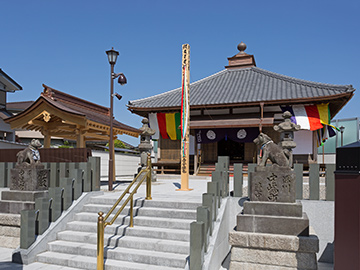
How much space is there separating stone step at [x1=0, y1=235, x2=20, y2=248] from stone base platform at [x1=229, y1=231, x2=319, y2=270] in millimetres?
5109

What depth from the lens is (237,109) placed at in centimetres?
1772

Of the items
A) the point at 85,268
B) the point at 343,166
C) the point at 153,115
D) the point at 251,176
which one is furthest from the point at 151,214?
the point at 153,115

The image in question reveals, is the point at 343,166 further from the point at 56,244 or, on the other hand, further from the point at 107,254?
the point at 56,244

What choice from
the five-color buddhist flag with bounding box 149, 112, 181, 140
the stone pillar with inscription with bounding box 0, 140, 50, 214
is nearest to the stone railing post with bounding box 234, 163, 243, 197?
the stone pillar with inscription with bounding box 0, 140, 50, 214

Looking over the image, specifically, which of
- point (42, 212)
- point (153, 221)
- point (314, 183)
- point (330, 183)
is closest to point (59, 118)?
point (42, 212)

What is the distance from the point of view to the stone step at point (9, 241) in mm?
7133

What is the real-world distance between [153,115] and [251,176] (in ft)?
44.2

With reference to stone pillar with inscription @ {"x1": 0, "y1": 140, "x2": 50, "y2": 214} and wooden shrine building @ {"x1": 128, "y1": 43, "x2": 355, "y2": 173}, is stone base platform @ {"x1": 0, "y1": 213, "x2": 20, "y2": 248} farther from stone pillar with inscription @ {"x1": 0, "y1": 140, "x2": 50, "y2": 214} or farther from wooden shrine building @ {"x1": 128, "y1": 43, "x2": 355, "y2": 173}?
wooden shrine building @ {"x1": 128, "y1": 43, "x2": 355, "y2": 173}

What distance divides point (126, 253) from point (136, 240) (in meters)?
0.39

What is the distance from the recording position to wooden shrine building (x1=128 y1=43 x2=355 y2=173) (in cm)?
1590

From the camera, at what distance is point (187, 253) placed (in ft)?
19.3

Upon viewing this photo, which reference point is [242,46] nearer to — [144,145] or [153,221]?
[144,145]

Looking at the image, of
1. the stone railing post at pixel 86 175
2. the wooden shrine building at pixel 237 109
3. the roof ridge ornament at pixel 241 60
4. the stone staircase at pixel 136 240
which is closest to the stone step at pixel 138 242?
the stone staircase at pixel 136 240

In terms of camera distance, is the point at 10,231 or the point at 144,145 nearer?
the point at 10,231
